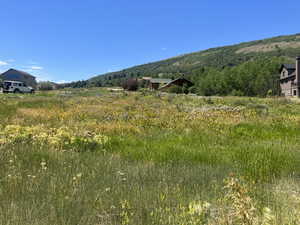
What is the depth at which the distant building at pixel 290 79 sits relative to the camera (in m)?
54.8

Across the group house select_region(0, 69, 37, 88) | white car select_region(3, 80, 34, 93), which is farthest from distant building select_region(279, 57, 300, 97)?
house select_region(0, 69, 37, 88)

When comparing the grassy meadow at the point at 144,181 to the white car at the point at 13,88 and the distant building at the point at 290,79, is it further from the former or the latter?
the distant building at the point at 290,79

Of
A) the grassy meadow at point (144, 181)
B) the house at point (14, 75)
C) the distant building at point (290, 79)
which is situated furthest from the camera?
the house at point (14, 75)

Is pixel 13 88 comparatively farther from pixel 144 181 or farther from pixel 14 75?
pixel 144 181

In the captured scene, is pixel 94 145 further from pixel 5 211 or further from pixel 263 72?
pixel 263 72

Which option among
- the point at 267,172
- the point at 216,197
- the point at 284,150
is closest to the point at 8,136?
the point at 216,197

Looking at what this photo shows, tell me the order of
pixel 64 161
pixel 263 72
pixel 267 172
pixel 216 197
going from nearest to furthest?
pixel 216 197, pixel 267 172, pixel 64 161, pixel 263 72

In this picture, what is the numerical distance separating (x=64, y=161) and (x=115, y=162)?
89 cm

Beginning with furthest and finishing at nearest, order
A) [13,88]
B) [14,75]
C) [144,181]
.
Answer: [14,75] < [13,88] < [144,181]

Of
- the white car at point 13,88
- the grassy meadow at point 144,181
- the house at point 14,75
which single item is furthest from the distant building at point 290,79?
the house at point 14,75

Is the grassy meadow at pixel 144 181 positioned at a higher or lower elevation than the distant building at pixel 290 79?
lower

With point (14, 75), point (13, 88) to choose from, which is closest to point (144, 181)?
point (13, 88)

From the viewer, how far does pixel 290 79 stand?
58.4m

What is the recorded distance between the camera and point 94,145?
19.7 ft
